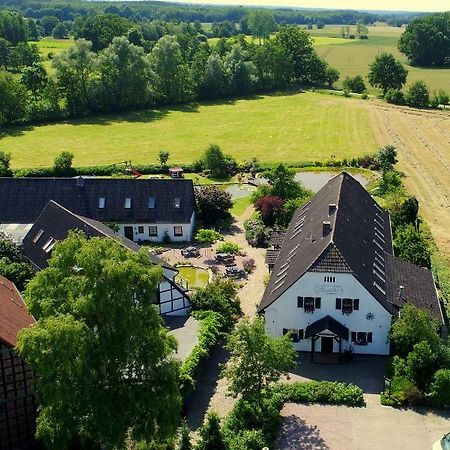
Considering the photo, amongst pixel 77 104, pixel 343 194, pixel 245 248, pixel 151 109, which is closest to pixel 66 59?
pixel 77 104

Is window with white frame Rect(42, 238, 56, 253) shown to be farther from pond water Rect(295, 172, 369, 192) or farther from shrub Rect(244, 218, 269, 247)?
pond water Rect(295, 172, 369, 192)

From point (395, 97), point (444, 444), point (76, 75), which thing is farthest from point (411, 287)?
point (395, 97)

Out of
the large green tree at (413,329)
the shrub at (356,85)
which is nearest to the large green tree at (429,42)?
the shrub at (356,85)

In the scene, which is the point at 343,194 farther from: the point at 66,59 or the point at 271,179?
the point at 66,59

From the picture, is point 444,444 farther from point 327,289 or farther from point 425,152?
point 425,152

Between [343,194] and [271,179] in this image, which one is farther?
[271,179]
